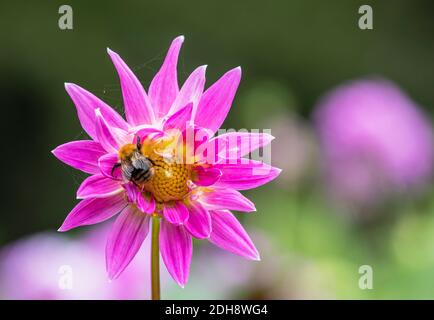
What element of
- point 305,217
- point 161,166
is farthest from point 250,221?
point 161,166

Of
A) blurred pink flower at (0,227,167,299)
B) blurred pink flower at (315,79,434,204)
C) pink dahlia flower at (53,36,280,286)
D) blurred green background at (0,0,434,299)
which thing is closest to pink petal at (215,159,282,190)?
pink dahlia flower at (53,36,280,286)

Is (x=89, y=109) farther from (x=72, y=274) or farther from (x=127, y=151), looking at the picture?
(x=72, y=274)

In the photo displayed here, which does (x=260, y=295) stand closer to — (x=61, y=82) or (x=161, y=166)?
(x=161, y=166)

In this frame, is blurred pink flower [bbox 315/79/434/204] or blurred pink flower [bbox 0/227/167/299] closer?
blurred pink flower [bbox 0/227/167/299]

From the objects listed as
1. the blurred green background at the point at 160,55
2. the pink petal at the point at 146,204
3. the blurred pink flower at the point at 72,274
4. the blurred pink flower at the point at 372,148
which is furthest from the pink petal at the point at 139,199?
the blurred green background at the point at 160,55

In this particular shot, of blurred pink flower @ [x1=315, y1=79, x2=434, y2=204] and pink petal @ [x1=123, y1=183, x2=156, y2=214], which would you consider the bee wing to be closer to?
pink petal @ [x1=123, y1=183, x2=156, y2=214]

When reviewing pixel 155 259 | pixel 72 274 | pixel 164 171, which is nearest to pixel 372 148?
pixel 72 274
